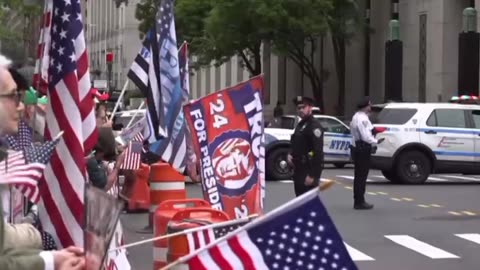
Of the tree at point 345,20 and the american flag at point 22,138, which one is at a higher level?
the tree at point 345,20

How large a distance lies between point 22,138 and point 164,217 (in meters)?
1.96

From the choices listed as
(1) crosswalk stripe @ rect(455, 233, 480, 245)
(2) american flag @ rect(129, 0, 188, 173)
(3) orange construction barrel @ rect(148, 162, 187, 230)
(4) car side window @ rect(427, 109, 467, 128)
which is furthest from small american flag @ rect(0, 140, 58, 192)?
(4) car side window @ rect(427, 109, 467, 128)

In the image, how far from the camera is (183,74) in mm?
14109

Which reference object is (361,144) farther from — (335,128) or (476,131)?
(335,128)

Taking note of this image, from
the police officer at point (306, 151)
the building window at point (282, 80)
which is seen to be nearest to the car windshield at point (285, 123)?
the police officer at point (306, 151)

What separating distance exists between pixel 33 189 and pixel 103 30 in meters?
81.1

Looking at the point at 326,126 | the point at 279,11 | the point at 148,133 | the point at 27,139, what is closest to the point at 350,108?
the point at 279,11

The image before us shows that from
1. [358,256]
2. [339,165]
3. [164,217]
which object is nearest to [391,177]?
[339,165]

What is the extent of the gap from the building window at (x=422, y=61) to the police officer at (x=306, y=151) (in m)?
28.9

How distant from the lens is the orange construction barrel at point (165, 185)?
1388cm

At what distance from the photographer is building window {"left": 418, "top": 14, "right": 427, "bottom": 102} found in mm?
42562

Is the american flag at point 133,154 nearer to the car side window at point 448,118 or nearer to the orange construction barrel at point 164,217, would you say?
the orange construction barrel at point 164,217

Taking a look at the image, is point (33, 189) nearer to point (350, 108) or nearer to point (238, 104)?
point (238, 104)

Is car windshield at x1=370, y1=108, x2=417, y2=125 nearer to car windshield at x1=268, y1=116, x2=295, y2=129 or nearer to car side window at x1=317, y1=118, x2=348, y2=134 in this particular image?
car side window at x1=317, y1=118, x2=348, y2=134
